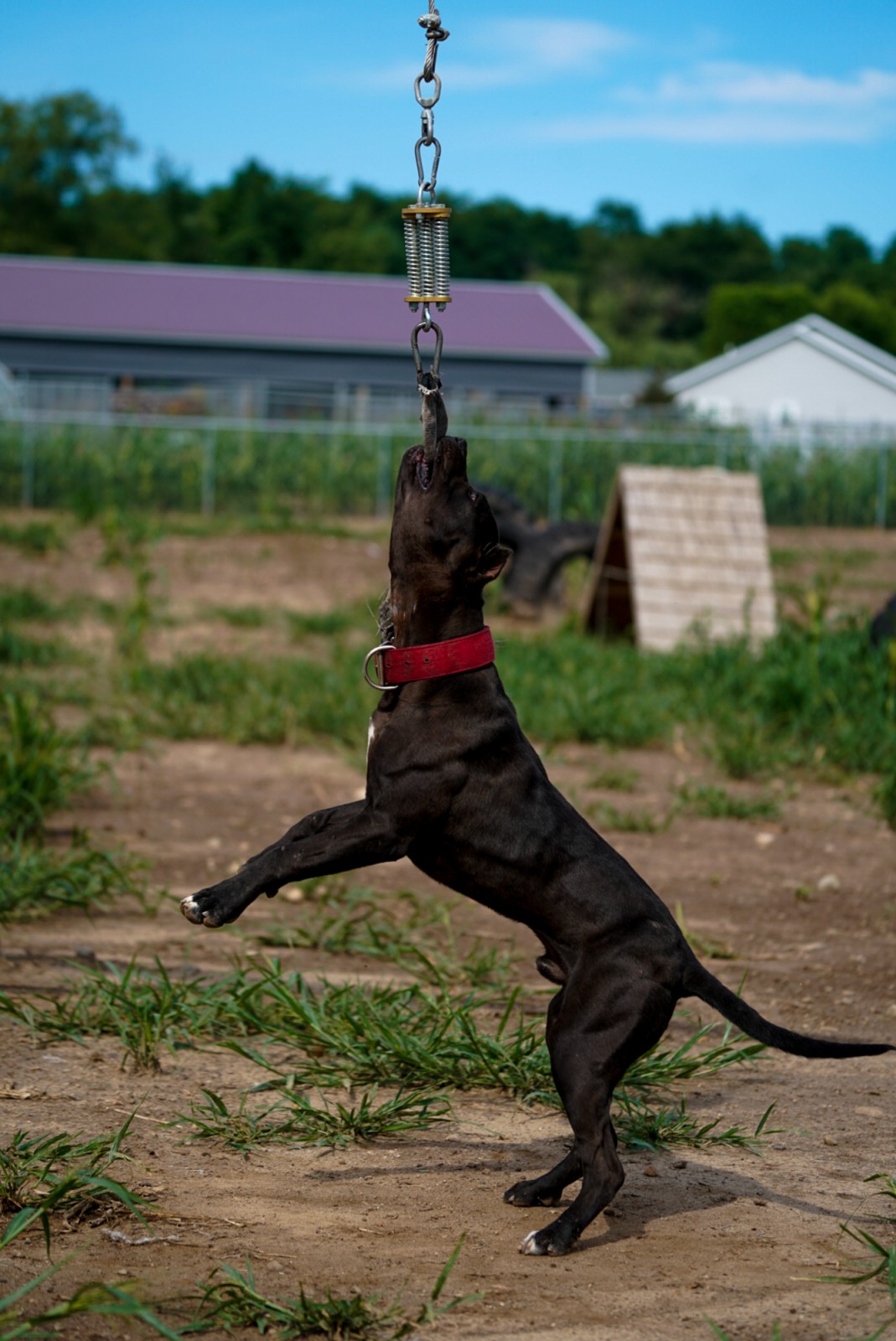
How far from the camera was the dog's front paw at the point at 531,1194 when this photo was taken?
134 inches

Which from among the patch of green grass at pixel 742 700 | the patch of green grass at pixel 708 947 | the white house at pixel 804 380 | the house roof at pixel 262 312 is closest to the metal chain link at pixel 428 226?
the patch of green grass at pixel 708 947

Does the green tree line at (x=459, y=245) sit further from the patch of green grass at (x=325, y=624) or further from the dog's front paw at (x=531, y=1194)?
the dog's front paw at (x=531, y=1194)

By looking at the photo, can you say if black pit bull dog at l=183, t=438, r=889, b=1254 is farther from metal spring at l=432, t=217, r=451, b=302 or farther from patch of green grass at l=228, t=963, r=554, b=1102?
patch of green grass at l=228, t=963, r=554, b=1102

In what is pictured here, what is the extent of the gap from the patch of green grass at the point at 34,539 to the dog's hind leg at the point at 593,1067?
47.3 ft

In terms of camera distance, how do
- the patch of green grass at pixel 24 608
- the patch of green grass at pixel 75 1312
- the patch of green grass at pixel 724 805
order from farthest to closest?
the patch of green grass at pixel 24 608 → the patch of green grass at pixel 724 805 → the patch of green grass at pixel 75 1312

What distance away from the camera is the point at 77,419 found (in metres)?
22.5

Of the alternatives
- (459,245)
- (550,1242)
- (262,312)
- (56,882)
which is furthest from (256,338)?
(459,245)

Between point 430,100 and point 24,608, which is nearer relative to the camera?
point 430,100

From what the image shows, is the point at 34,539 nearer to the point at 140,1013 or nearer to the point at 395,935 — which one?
the point at 395,935

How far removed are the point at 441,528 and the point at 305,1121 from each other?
1.75 metres

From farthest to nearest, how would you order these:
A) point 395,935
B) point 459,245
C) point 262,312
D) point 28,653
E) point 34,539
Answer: point 459,245 → point 262,312 → point 34,539 → point 28,653 → point 395,935

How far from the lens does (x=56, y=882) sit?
5.85m

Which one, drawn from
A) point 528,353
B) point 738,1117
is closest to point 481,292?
point 528,353

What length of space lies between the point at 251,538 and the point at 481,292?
84.5 ft
